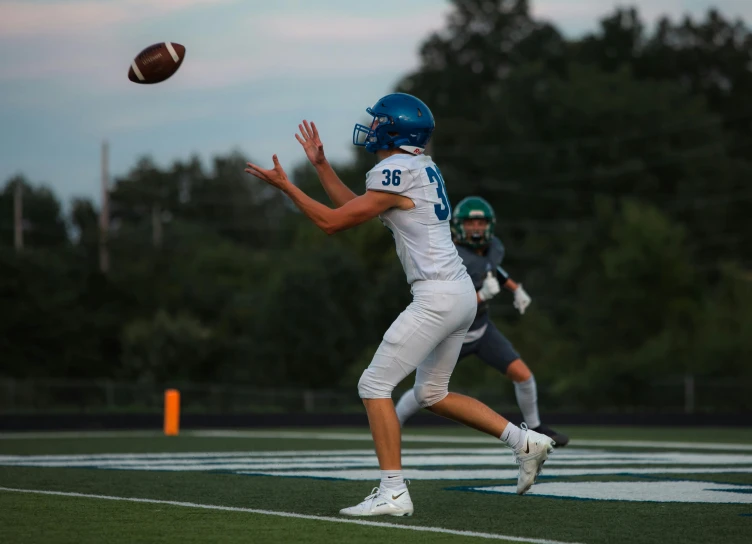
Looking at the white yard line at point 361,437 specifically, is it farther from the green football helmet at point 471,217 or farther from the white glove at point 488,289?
the green football helmet at point 471,217

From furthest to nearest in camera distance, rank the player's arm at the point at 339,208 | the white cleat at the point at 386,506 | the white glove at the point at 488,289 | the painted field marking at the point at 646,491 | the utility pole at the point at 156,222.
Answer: the utility pole at the point at 156,222 < the white glove at the point at 488,289 < the painted field marking at the point at 646,491 < the player's arm at the point at 339,208 < the white cleat at the point at 386,506

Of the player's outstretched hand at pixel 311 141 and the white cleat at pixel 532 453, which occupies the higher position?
the player's outstretched hand at pixel 311 141

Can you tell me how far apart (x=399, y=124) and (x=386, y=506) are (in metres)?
1.92

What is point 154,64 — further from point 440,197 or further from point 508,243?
point 508,243

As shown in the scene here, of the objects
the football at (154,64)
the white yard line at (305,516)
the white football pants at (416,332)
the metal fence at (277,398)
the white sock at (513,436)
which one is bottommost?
the metal fence at (277,398)

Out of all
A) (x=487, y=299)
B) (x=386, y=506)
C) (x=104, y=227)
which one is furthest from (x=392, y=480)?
(x=104, y=227)

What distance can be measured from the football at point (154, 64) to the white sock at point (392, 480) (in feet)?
9.97

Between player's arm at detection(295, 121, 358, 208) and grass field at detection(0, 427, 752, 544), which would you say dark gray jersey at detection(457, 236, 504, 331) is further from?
player's arm at detection(295, 121, 358, 208)

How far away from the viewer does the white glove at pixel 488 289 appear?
1015 centimetres

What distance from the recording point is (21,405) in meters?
28.0

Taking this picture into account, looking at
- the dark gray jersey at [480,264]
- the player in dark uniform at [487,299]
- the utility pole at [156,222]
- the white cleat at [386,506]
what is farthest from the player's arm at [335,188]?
the utility pole at [156,222]

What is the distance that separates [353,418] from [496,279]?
1019 centimetres

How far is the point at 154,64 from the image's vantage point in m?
7.77

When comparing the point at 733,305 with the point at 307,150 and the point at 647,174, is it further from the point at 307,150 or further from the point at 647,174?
the point at 307,150
